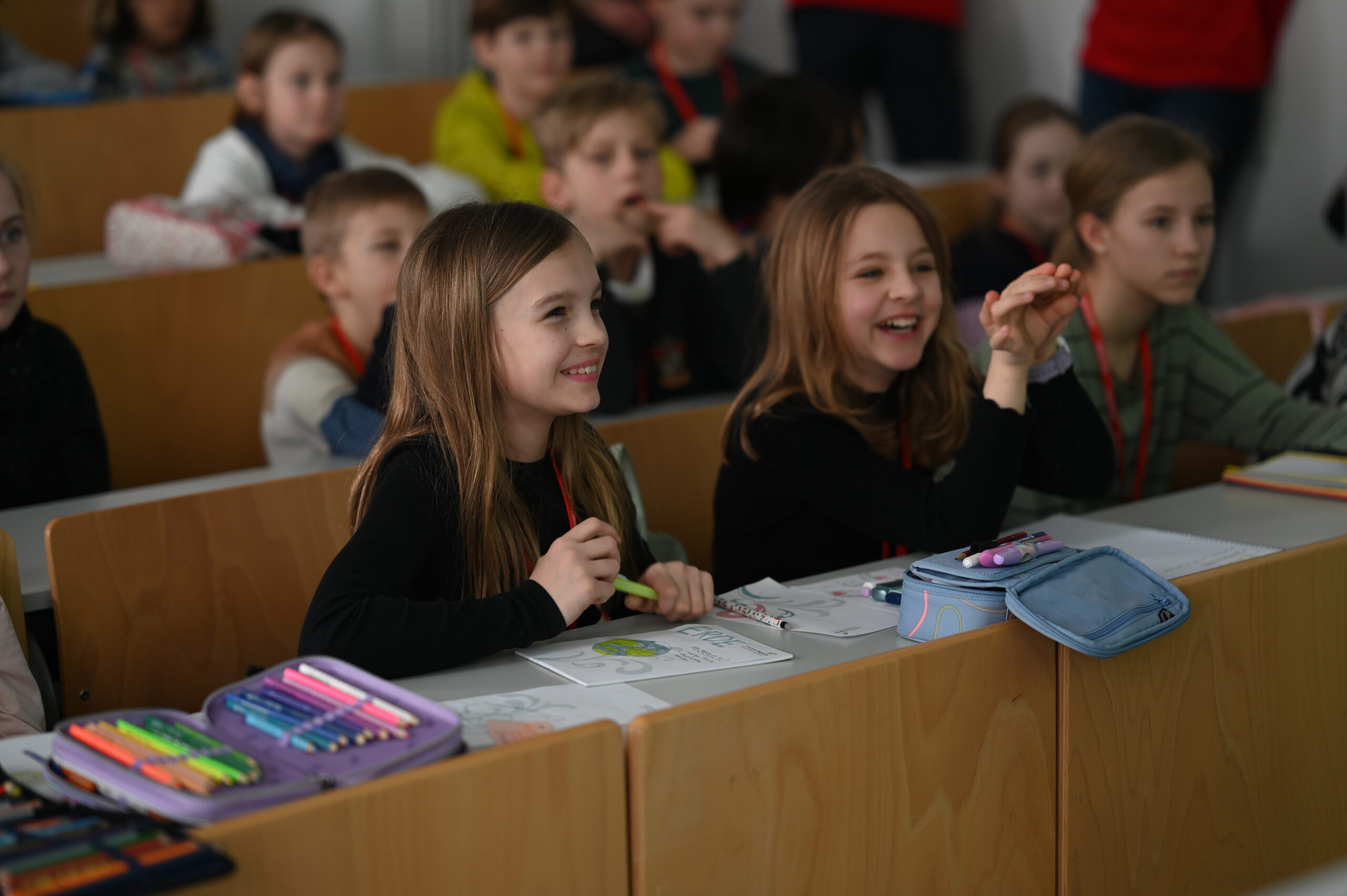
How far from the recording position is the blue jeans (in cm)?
434

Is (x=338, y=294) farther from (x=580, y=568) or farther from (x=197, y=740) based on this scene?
(x=197, y=740)

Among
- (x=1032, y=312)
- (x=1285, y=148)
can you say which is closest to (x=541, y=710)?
(x=1032, y=312)

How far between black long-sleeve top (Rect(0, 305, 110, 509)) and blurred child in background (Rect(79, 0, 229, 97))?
100 inches

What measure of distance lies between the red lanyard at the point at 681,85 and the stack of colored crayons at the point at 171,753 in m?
3.61

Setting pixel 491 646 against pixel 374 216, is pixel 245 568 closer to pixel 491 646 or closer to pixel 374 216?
pixel 491 646

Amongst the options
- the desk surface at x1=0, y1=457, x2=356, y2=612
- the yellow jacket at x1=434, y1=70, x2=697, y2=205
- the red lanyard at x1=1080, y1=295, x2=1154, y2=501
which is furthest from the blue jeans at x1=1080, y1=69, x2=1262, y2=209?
the desk surface at x1=0, y1=457, x2=356, y2=612

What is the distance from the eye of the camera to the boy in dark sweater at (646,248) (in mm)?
3039

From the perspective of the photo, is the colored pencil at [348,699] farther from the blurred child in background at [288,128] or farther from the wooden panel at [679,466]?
the blurred child in background at [288,128]

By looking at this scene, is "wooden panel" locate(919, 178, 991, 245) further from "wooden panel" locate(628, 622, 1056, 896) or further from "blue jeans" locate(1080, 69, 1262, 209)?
"wooden panel" locate(628, 622, 1056, 896)

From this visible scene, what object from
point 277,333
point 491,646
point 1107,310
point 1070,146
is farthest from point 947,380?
point 1070,146

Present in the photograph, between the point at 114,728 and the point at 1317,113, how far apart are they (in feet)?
14.3

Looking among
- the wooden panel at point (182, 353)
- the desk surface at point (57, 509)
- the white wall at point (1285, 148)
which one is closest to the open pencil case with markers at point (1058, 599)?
the desk surface at point (57, 509)

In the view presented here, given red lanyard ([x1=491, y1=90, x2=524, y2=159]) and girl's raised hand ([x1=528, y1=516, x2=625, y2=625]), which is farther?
red lanyard ([x1=491, y1=90, x2=524, y2=159])

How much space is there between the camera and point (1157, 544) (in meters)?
1.82
